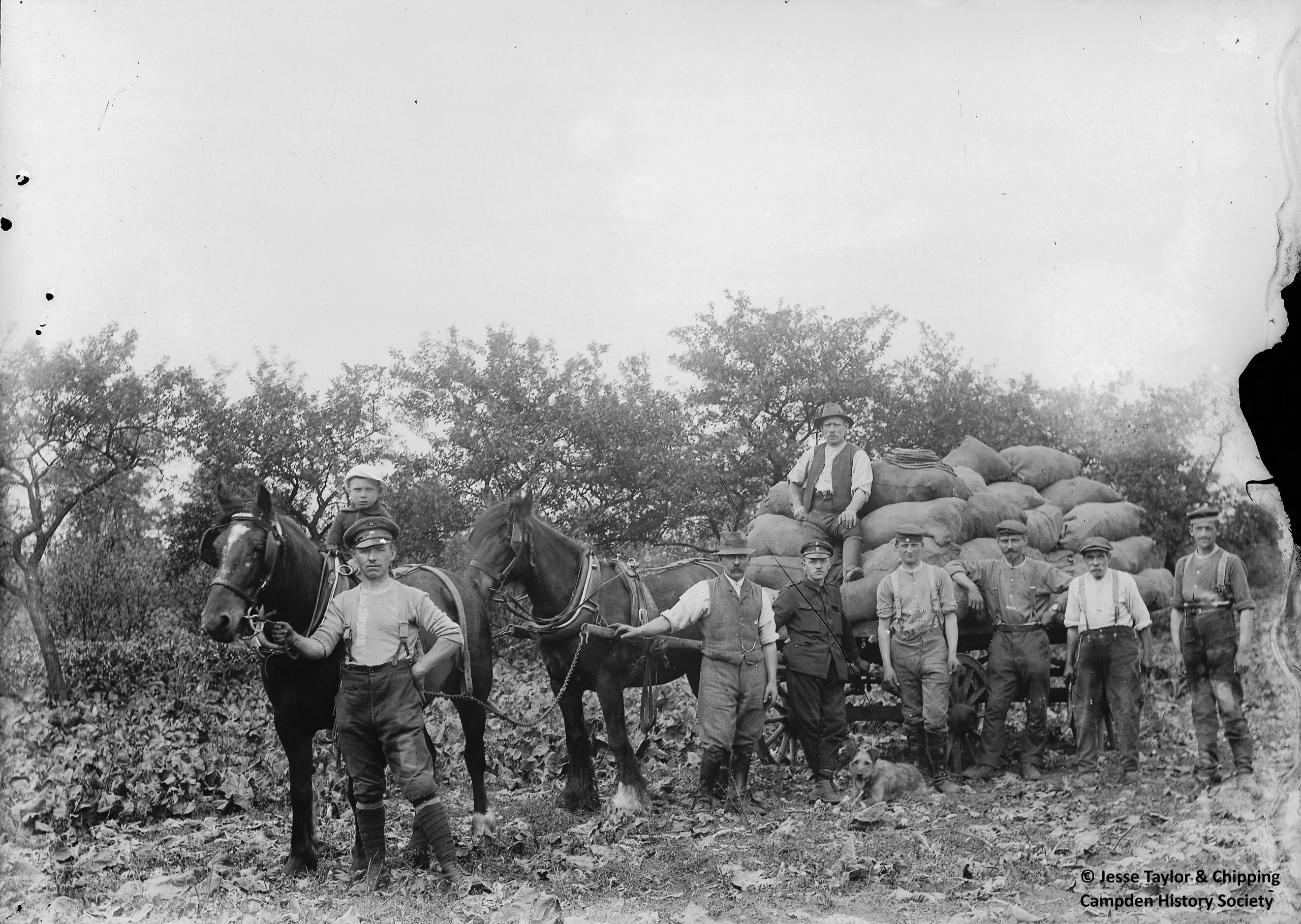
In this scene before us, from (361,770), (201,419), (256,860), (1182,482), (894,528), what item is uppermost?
(201,419)

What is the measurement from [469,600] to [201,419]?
999 cm

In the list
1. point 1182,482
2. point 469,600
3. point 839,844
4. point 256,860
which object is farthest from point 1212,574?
point 1182,482

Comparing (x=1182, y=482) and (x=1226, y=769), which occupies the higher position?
(x=1182, y=482)

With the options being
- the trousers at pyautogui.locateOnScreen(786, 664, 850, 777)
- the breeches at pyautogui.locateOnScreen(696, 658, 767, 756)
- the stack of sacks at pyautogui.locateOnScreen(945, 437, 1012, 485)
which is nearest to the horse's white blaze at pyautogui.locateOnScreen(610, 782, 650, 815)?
the breeches at pyautogui.locateOnScreen(696, 658, 767, 756)

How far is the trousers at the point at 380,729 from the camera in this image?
16.9 feet

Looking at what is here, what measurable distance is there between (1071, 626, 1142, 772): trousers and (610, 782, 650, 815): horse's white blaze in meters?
3.58

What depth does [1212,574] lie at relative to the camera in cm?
711

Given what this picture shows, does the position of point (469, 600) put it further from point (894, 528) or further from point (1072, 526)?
point (1072, 526)

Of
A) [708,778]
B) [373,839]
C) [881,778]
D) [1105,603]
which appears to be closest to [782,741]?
[881,778]

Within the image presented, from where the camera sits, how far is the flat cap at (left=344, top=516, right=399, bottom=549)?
17.3ft

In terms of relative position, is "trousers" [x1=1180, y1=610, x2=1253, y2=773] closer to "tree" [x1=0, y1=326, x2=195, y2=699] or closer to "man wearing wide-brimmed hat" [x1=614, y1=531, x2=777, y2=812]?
"man wearing wide-brimmed hat" [x1=614, y1=531, x2=777, y2=812]

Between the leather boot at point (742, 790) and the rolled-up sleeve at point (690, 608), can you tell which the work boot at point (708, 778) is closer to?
the leather boot at point (742, 790)

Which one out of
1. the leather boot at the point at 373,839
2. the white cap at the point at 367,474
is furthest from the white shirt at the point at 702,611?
the leather boot at the point at 373,839

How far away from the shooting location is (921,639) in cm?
793
